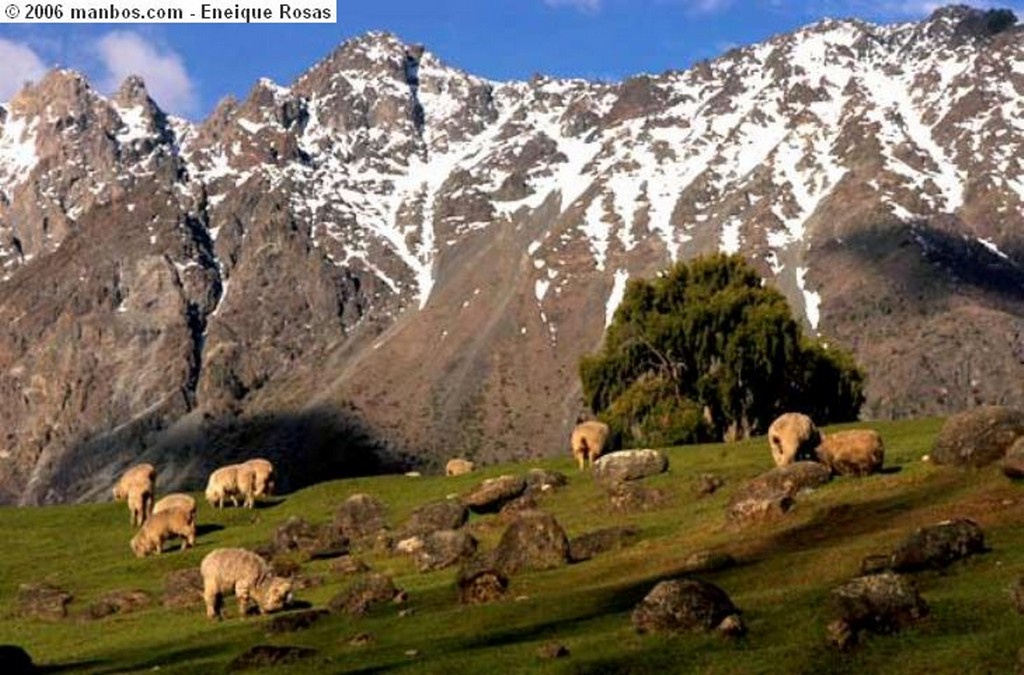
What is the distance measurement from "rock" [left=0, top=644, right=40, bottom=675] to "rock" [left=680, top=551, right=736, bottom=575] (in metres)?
20.0

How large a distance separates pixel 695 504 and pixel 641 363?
44388 mm

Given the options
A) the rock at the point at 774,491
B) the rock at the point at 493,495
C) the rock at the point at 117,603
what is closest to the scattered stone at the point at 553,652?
the rock at the point at 774,491

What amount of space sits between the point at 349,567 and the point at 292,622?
14771 millimetres

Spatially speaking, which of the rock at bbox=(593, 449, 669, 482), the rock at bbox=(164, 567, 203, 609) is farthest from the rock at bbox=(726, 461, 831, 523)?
the rock at bbox=(164, 567, 203, 609)

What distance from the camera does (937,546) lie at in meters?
34.5

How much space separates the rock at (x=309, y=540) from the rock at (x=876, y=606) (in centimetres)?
3748

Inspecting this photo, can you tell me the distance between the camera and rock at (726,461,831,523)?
4847 cm

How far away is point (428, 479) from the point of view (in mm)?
82375

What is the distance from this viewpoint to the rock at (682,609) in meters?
Result: 30.9

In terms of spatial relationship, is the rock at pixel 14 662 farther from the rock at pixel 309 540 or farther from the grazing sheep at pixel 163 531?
the grazing sheep at pixel 163 531

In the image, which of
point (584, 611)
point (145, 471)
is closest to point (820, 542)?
point (584, 611)

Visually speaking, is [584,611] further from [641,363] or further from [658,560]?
[641,363]


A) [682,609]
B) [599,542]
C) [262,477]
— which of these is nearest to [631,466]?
[599,542]

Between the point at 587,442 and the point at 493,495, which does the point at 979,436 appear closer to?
the point at 493,495
